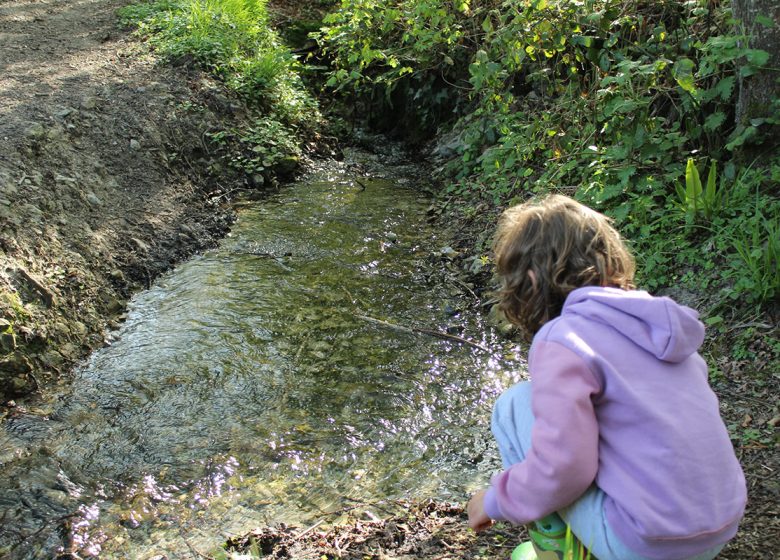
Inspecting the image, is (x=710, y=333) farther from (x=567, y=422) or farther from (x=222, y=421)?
(x=222, y=421)

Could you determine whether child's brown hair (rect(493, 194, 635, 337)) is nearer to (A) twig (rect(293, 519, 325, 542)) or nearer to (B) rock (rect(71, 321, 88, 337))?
(A) twig (rect(293, 519, 325, 542))

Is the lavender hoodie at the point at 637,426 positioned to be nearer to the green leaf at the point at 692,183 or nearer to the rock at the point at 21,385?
the green leaf at the point at 692,183

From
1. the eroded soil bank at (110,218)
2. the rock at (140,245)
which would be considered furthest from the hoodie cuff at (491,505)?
the rock at (140,245)

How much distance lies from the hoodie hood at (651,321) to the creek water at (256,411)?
166 cm

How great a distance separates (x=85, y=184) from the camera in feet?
17.3

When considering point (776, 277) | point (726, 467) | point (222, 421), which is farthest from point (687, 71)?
point (222, 421)

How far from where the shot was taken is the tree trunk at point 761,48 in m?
3.37

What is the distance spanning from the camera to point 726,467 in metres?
1.50

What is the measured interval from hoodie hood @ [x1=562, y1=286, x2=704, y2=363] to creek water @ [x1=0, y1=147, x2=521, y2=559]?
5.46 feet

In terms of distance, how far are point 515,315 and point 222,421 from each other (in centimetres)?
218

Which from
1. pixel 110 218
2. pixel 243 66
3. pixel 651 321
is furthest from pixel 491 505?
pixel 243 66

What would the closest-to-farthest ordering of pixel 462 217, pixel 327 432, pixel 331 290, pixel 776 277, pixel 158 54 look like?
pixel 776 277, pixel 327 432, pixel 331 290, pixel 462 217, pixel 158 54

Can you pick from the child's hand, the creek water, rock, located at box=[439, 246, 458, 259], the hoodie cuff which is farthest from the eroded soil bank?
rock, located at box=[439, 246, 458, 259]

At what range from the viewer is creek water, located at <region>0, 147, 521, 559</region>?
2.87 metres
